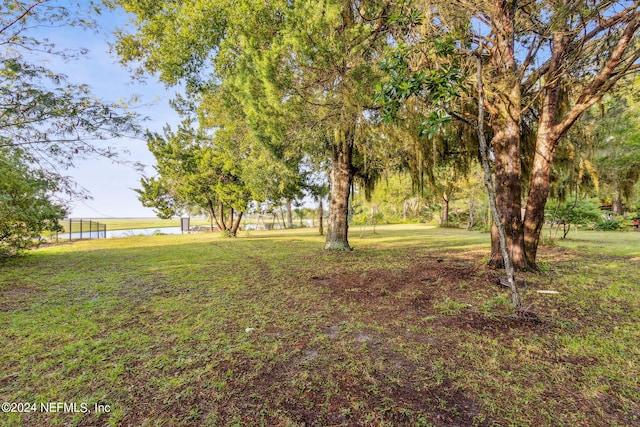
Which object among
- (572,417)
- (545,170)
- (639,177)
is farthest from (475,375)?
(639,177)

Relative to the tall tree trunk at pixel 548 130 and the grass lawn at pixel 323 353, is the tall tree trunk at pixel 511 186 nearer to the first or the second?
the tall tree trunk at pixel 548 130

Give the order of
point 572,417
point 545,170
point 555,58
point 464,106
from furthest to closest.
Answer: point 464,106 < point 545,170 < point 555,58 < point 572,417

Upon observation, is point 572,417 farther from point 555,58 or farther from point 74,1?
point 74,1

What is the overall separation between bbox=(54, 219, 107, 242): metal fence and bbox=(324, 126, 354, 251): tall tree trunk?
45.1ft

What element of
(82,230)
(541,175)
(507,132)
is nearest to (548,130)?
(507,132)

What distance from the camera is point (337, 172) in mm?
7559

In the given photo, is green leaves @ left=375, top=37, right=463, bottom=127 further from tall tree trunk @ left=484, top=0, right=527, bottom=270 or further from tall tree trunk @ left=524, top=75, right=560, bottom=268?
tall tree trunk @ left=524, top=75, right=560, bottom=268

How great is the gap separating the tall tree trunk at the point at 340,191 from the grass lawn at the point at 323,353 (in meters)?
3.48

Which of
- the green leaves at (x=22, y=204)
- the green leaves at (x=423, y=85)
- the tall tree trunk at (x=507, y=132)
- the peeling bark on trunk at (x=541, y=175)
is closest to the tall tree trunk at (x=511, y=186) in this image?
the tall tree trunk at (x=507, y=132)

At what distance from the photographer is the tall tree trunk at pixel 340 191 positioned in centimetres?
747

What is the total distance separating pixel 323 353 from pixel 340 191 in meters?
5.68

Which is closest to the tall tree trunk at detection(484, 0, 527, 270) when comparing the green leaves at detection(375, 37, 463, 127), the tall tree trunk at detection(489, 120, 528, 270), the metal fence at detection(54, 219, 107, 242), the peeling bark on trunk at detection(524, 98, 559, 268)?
the tall tree trunk at detection(489, 120, 528, 270)

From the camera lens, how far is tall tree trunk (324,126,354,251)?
7.47 metres

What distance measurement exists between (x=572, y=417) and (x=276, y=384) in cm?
169
